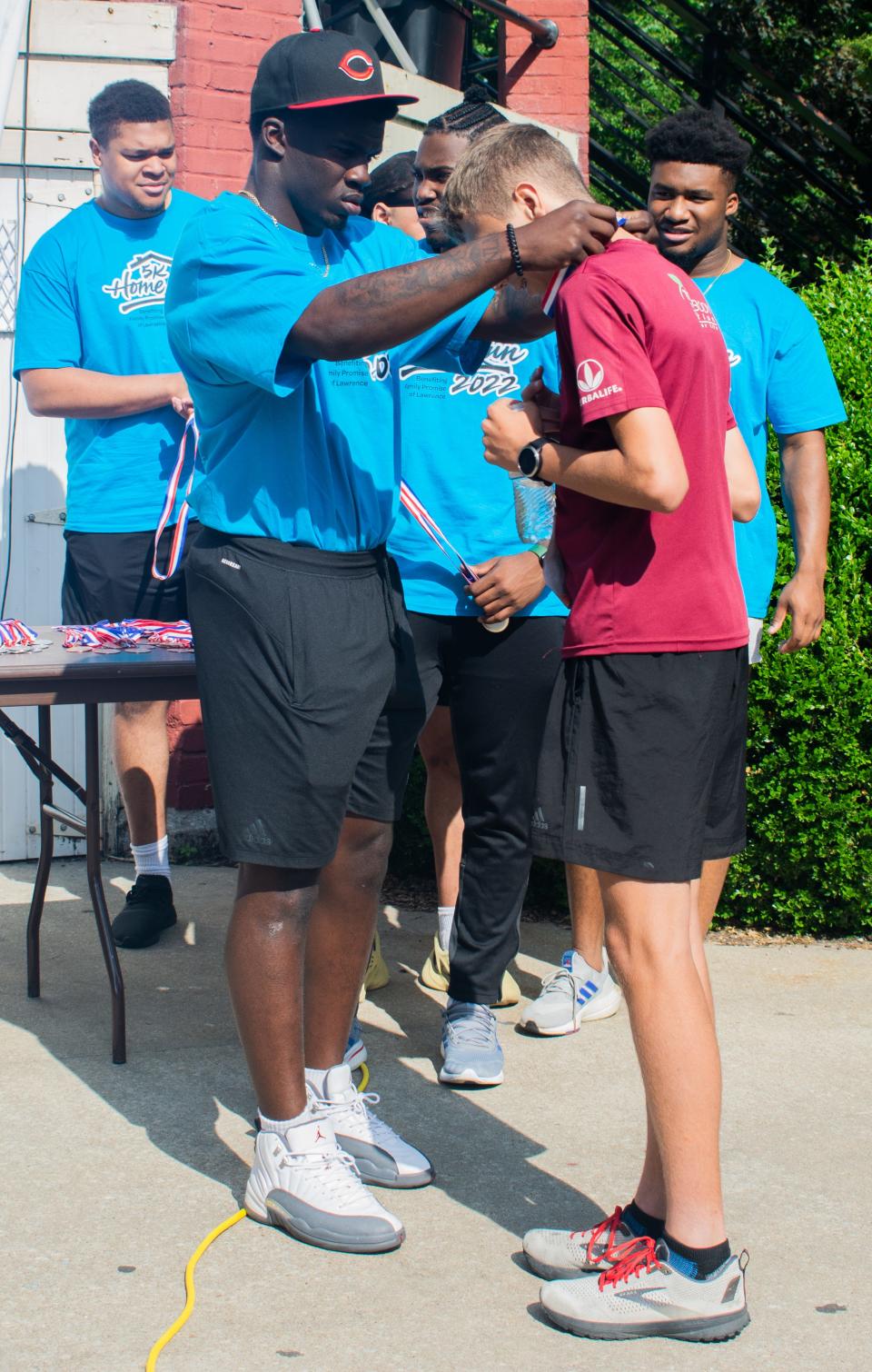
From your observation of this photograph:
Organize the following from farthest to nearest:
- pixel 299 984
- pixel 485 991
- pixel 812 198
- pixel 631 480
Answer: pixel 812 198, pixel 485 991, pixel 299 984, pixel 631 480

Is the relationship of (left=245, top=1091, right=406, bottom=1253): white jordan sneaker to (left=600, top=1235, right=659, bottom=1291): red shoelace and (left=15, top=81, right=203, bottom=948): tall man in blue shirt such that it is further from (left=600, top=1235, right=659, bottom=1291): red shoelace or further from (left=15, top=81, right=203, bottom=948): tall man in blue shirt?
(left=15, top=81, right=203, bottom=948): tall man in blue shirt

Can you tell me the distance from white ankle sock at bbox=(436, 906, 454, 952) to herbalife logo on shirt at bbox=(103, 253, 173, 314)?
2.14 metres

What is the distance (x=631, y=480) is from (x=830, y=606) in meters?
2.52

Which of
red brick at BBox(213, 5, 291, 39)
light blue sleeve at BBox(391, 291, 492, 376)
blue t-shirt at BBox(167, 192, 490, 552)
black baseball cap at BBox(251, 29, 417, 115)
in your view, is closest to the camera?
blue t-shirt at BBox(167, 192, 490, 552)

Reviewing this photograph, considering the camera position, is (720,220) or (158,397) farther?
(158,397)

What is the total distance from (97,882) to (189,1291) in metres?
1.50

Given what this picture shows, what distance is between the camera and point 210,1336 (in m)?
2.53

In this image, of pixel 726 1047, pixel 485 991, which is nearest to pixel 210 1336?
pixel 485 991

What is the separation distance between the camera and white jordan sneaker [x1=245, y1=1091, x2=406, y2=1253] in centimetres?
285

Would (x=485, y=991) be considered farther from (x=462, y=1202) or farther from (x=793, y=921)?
(x=793, y=921)

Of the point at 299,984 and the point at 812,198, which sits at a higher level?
the point at 812,198

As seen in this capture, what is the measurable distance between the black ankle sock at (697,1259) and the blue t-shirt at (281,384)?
145 centimetres

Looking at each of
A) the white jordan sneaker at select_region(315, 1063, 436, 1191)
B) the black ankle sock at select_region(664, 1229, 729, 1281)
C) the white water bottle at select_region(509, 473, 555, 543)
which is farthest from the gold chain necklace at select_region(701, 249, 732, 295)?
the black ankle sock at select_region(664, 1229, 729, 1281)

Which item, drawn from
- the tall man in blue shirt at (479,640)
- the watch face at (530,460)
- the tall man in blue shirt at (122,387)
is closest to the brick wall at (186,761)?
the tall man in blue shirt at (122,387)
